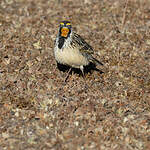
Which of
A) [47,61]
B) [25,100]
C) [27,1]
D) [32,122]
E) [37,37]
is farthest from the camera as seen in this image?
[27,1]

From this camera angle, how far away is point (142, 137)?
750cm

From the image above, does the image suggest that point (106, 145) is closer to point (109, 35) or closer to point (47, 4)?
point (109, 35)

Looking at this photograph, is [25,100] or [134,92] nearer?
[25,100]

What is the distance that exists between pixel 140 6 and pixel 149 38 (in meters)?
3.31

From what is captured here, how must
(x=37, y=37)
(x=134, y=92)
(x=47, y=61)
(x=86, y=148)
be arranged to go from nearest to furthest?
(x=86, y=148), (x=134, y=92), (x=47, y=61), (x=37, y=37)

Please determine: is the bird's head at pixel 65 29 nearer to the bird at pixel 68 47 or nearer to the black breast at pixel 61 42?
the bird at pixel 68 47

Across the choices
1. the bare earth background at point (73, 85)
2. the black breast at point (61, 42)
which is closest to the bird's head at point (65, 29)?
the black breast at point (61, 42)

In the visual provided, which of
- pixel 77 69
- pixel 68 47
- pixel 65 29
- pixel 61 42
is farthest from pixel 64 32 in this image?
pixel 77 69

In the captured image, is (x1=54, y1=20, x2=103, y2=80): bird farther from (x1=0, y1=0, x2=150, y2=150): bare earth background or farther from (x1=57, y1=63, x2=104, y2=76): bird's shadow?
(x1=57, y1=63, x2=104, y2=76): bird's shadow

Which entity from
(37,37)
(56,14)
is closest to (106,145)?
(37,37)

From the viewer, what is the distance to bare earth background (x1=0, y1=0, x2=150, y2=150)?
738cm

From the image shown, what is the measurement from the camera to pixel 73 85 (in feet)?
30.4

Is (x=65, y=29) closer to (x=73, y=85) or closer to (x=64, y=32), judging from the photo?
(x=64, y=32)

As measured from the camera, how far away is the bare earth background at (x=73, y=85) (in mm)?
7383
